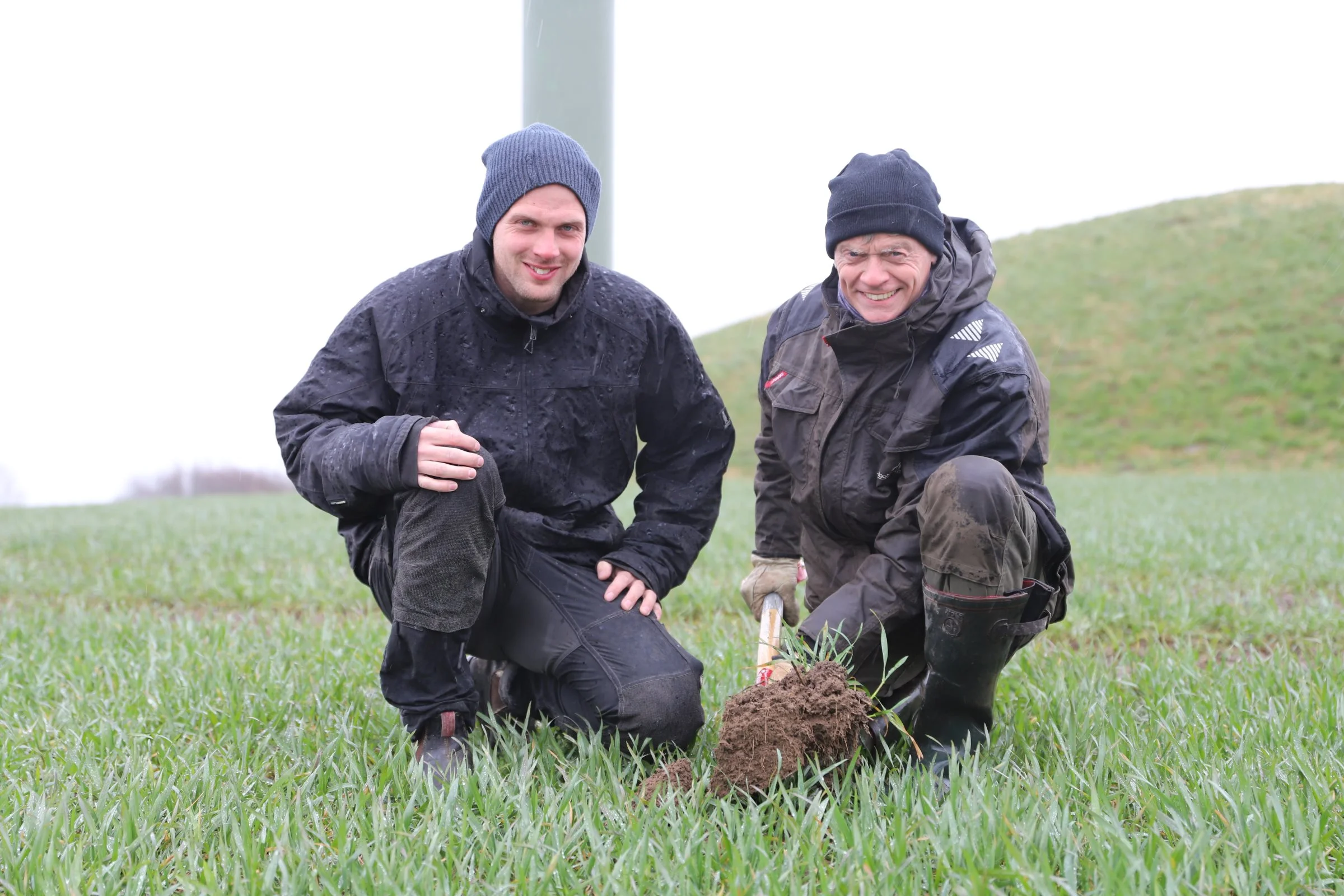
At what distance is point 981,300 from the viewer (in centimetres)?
302

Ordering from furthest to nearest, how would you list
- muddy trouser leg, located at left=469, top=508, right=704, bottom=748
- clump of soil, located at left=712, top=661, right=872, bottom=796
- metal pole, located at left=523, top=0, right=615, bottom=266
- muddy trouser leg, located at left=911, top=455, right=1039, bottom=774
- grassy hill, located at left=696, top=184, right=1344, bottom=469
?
grassy hill, located at left=696, top=184, right=1344, bottom=469
metal pole, located at left=523, top=0, right=615, bottom=266
muddy trouser leg, located at left=469, top=508, right=704, bottom=748
muddy trouser leg, located at left=911, top=455, right=1039, bottom=774
clump of soil, located at left=712, top=661, right=872, bottom=796

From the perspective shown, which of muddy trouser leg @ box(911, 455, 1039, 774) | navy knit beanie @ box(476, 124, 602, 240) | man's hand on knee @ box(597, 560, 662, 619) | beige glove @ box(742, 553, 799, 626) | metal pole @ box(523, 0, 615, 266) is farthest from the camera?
metal pole @ box(523, 0, 615, 266)

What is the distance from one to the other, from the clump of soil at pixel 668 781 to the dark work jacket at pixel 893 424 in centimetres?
52

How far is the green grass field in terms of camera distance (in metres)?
2.00

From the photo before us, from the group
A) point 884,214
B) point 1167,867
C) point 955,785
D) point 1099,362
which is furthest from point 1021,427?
point 1099,362

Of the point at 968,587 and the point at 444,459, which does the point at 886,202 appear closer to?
the point at 968,587

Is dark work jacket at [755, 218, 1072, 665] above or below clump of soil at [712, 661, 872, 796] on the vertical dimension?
above

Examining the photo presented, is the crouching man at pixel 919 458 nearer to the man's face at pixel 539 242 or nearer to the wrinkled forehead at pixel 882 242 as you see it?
the wrinkled forehead at pixel 882 242

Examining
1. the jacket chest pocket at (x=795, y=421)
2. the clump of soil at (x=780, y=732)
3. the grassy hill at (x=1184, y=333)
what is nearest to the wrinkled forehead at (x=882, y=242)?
the jacket chest pocket at (x=795, y=421)

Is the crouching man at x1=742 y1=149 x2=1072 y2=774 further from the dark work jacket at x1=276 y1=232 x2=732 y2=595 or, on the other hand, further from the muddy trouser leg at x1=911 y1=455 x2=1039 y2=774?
the dark work jacket at x1=276 y1=232 x2=732 y2=595

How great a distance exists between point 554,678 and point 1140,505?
1066 cm

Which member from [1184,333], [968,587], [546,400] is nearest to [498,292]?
[546,400]

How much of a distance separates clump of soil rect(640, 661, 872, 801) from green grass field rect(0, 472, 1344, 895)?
2.3 inches

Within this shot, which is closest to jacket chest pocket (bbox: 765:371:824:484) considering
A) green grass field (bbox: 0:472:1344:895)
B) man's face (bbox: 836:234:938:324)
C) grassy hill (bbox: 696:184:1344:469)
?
man's face (bbox: 836:234:938:324)
